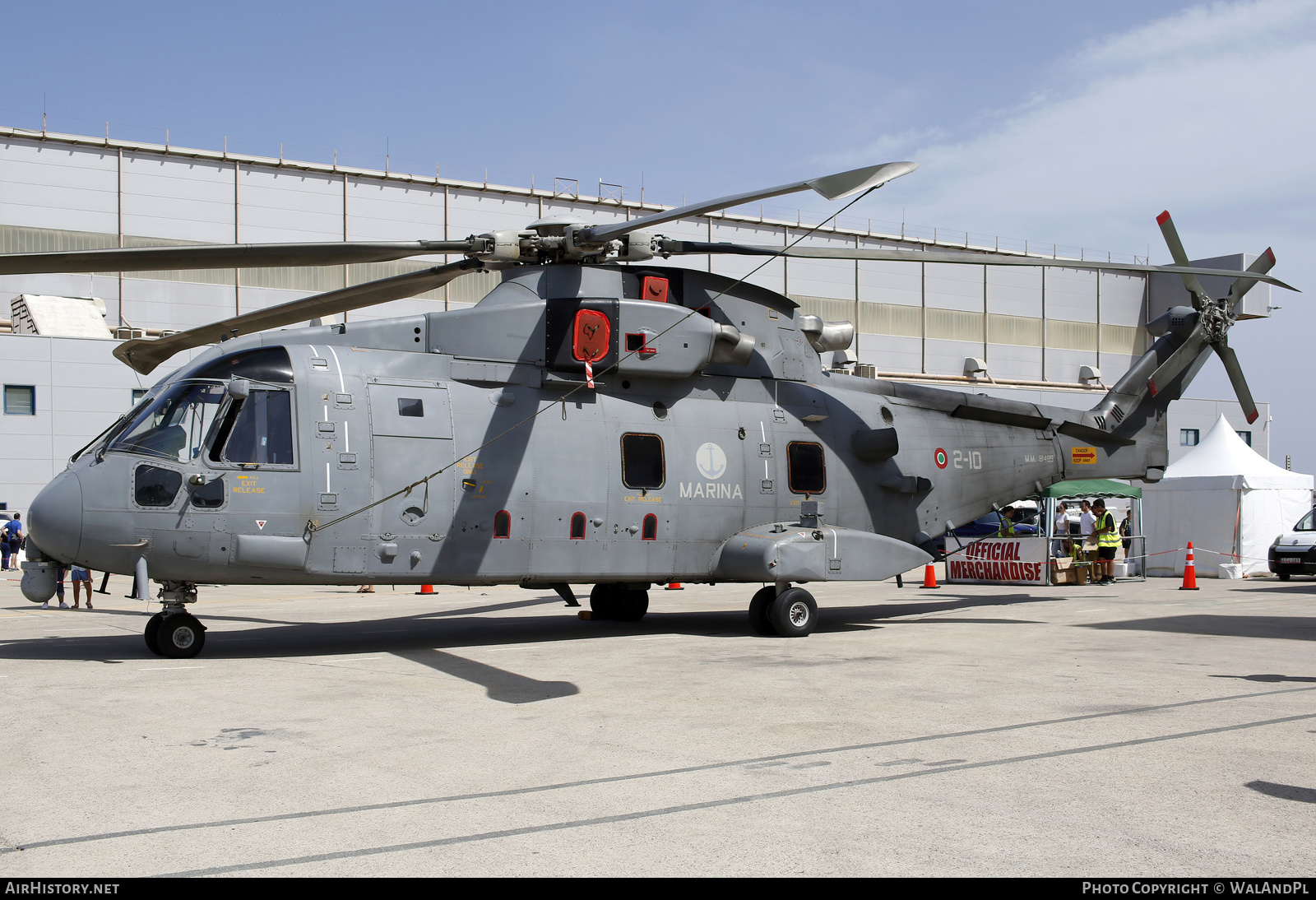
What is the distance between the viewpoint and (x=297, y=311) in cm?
1228

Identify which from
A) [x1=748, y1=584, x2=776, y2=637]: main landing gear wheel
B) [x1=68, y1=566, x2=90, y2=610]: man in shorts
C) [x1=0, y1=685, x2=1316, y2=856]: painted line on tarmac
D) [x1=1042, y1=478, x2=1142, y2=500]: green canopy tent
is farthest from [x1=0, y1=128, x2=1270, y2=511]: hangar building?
[x1=0, y1=685, x2=1316, y2=856]: painted line on tarmac

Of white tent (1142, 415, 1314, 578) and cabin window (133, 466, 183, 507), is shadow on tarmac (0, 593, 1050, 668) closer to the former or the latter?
cabin window (133, 466, 183, 507)

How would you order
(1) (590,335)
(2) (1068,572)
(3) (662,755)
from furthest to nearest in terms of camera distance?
(2) (1068,572)
(1) (590,335)
(3) (662,755)

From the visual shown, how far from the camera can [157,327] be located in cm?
4116

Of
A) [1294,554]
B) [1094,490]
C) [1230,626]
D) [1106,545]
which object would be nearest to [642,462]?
[1230,626]

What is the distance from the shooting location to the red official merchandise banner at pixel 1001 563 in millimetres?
22547

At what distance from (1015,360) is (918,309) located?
7010 mm

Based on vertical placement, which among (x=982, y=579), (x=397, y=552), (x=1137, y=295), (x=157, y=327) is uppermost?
(x=1137, y=295)

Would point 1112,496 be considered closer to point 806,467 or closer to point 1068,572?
point 1068,572

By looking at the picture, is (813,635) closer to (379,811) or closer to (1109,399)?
(1109,399)

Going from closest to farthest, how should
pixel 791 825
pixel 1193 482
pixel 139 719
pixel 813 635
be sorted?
pixel 791 825 → pixel 139 719 → pixel 813 635 → pixel 1193 482

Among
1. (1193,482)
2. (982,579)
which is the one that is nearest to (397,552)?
(982,579)

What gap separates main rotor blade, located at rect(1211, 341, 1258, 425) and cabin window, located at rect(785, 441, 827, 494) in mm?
8208

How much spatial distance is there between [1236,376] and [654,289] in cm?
1083
